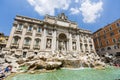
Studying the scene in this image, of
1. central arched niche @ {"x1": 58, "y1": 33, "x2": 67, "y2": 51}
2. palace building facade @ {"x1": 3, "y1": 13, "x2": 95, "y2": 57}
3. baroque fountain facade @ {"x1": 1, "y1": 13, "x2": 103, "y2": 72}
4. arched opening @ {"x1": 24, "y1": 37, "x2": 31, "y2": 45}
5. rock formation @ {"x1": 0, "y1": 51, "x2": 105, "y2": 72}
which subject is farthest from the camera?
central arched niche @ {"x1": 58, "y1": 33, "x2": 67, "y2": 51}

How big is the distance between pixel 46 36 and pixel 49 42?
216 cm

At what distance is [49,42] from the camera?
2373 cm

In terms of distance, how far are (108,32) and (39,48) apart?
27199mm

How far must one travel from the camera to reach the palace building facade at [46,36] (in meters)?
20.6

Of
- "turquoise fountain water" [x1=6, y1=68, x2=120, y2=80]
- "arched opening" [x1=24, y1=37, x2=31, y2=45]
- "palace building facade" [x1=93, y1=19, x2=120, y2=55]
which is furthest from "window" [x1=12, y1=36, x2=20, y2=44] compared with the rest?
"palace building facade" [x1=93, y1=19, x2=120, y2=55]

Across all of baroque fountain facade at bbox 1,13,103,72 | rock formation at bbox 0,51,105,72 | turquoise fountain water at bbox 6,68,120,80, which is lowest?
turquoise fountain water at bbox 6,68,120,80

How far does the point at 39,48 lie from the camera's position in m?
22.2

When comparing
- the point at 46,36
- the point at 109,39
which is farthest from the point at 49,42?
the point at 109,39

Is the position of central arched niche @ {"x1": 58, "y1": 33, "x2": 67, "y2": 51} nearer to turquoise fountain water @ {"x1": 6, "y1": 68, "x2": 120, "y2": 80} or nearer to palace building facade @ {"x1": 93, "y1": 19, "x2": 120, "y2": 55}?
turquoise fountain water @ {"x1": 6, "y1": 68, "x2": 120, "y2": 80}

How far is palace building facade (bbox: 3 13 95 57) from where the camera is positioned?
2058cm

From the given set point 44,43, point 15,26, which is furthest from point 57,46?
point 15,26

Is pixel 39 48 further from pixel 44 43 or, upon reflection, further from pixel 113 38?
pixel 113 38

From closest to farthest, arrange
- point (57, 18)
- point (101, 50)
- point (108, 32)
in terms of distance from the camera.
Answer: point (57, 18) → point (108, 32) → point (101, 50)

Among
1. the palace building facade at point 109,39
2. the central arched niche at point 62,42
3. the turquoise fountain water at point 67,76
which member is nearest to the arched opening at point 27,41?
the central arched niche at point 62,42
